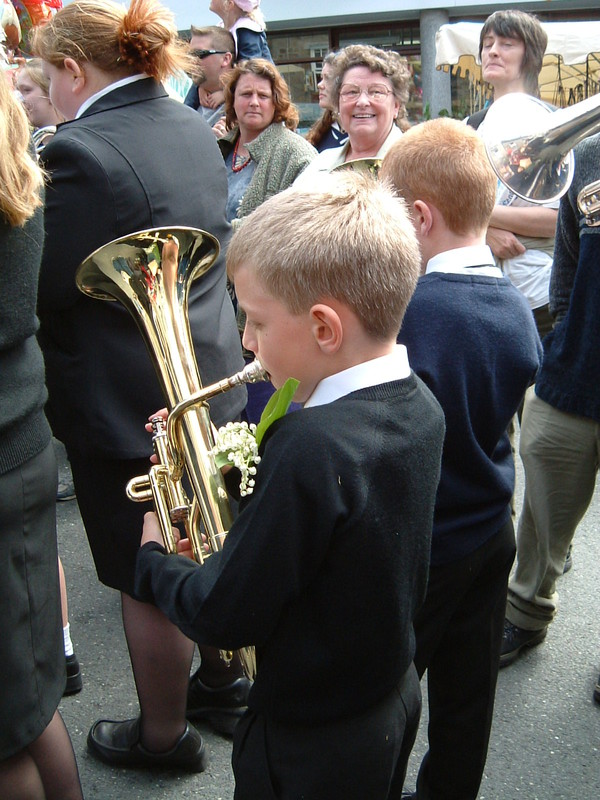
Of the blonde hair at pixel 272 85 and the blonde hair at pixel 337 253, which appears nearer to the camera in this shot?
the blonde hair at pixel 337 253

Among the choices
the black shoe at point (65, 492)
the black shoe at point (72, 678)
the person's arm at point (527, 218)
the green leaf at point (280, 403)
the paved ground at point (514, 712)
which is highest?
the green leaf at point (280, 403)

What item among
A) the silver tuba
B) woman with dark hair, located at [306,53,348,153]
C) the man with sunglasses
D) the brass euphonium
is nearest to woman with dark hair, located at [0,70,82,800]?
the brass euphonium

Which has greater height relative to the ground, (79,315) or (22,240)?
(22,240)

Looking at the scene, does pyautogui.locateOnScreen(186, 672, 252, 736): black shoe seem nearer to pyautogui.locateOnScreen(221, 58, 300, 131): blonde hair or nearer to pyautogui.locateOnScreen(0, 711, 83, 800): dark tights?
pyautogui.locateOnScreen(0, 711, 83, 800): dark tights

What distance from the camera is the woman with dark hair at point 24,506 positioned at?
4.75ft

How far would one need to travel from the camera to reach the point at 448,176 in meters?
1.66

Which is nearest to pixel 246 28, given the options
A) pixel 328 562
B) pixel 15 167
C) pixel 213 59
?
pixel 213 59

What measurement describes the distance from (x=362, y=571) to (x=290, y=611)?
0.12 meters

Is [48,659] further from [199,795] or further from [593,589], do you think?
[593,589]

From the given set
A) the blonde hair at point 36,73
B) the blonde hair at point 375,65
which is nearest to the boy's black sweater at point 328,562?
the blonde hair at point 375,65

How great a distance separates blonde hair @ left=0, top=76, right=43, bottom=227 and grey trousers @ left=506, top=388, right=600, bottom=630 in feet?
4.97

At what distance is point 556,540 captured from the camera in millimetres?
2480

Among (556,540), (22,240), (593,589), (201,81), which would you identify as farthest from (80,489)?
(201,81)

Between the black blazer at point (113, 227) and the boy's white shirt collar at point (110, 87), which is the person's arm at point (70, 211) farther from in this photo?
the boy's white shirt collar at point (110, 87)
